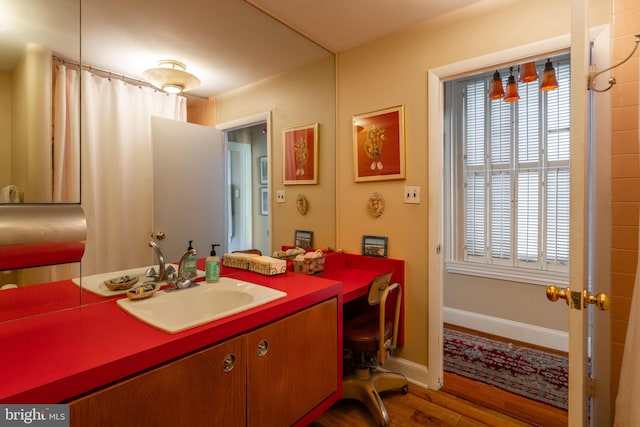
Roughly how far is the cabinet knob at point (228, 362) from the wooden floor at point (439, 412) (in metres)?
0.97

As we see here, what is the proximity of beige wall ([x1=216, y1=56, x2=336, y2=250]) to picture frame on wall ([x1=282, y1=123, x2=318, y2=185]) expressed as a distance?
39mm

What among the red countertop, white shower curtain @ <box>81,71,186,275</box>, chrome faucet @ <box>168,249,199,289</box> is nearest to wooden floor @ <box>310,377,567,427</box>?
the red countertop

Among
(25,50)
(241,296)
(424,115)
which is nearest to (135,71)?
(25,50)

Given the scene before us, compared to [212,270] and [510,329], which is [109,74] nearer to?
[212,270]

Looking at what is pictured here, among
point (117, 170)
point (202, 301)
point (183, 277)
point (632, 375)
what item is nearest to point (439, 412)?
point (632, 375)

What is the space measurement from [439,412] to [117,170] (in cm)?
215

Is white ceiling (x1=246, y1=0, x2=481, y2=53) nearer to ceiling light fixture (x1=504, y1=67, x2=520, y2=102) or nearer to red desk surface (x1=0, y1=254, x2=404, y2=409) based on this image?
ceiling light fixture (x1=504, y1=67, x2=520, y2=102)

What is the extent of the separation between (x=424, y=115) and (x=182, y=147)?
4.90ft

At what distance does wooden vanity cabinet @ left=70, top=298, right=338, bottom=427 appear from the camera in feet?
2.81

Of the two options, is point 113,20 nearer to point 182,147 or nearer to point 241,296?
point 182,147

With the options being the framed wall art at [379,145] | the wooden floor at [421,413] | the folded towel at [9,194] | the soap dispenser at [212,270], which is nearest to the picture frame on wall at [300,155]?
the framed wall art at [379,145]

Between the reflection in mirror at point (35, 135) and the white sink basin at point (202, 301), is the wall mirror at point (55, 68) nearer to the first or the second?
the reflection in mirror at point (35, 135)

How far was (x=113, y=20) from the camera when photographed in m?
1.35

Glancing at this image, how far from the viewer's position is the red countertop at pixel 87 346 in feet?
2.45
